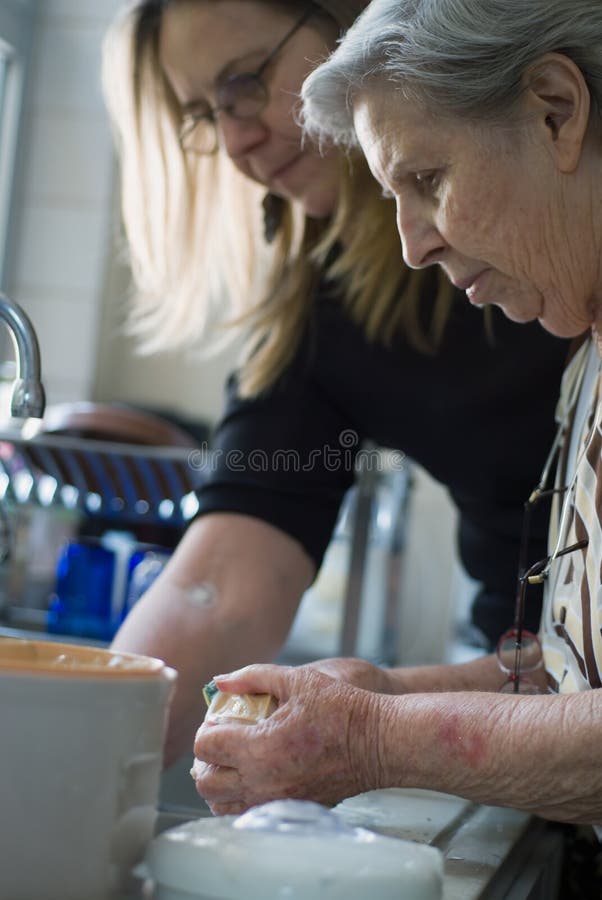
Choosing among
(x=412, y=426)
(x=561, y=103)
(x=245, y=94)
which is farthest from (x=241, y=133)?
(x=561, y=103)

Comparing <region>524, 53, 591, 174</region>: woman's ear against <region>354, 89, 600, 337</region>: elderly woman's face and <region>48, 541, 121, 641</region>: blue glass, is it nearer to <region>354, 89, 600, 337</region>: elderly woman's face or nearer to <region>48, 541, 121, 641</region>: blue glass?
<region>354, 89, 600, 337</region>: elderly woman's face

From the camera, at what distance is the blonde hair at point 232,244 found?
1.52 m

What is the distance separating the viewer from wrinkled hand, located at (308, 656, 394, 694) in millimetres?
1068

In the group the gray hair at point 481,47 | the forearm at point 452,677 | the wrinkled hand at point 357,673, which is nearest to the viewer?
the gray hair at point 481,47

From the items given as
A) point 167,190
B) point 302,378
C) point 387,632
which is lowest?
point 387,632

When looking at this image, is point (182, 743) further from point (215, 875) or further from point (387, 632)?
point (387, 632)

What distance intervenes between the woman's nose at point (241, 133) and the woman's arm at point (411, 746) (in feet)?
2.61

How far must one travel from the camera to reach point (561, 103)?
98 cm

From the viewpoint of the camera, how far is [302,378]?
1.60m

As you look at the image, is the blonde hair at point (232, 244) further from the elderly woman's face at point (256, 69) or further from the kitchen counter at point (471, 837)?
the kitchen counter at point (471, 837)

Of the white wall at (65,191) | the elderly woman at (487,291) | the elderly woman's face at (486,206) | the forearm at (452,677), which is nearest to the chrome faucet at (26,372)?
the elderly woman at (487,291)

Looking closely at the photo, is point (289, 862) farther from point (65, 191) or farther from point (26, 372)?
point (65, 191)

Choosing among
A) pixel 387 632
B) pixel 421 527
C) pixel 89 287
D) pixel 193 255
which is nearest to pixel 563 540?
pixel 193 255

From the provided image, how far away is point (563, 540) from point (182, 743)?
0.52 metres
